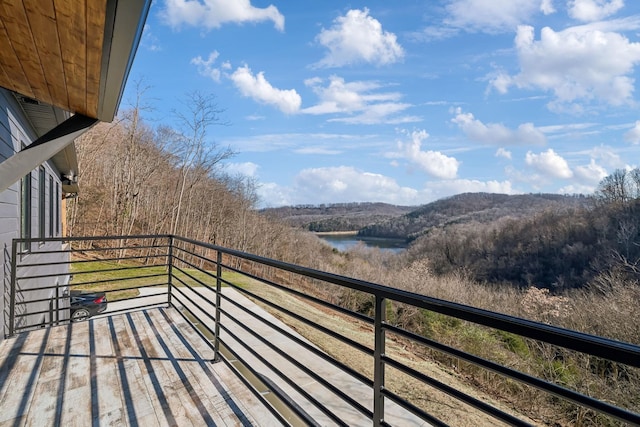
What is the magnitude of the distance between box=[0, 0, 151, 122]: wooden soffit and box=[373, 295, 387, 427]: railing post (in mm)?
1340

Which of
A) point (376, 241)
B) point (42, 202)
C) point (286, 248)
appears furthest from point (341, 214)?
point (42, 202)

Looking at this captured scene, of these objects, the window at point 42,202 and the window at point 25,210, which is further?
the window at point 42,202

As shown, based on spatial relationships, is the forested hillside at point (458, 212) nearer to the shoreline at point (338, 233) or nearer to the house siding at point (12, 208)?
the shoreline at point (338, 233)

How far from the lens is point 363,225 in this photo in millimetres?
46281

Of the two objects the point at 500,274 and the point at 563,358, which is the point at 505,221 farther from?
the point at 563,358

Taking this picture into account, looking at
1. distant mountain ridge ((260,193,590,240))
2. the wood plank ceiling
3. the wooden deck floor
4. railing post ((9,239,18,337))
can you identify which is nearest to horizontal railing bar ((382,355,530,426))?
the wooden deck floor

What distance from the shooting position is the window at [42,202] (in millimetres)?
5179

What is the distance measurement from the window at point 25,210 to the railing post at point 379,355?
14.2ft

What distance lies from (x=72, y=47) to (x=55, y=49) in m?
0.15

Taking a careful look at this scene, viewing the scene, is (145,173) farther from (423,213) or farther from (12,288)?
(423,213)

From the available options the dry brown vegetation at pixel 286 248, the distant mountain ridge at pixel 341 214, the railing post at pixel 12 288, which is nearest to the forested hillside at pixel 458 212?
the distant mountain ridge at pixel 341 214

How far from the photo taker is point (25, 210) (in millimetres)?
4277

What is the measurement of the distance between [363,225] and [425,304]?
4546 cm

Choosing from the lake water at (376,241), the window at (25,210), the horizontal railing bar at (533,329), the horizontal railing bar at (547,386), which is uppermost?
the window at (25,210)
